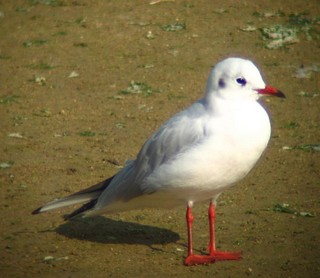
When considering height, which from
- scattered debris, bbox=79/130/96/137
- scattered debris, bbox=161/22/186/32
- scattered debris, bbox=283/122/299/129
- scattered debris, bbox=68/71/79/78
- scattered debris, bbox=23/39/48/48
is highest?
scattered debris, bbox=161/22/186/32

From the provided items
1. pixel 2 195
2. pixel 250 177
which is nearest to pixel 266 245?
pixel 250 177

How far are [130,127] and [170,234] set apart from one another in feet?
7.90

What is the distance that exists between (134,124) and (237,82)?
120 inches

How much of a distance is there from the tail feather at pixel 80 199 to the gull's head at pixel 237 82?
127 centimetres

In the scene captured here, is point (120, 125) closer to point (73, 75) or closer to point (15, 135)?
point (15, 135)

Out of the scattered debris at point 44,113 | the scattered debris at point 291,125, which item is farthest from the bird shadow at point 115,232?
the scattered debris at point 291,125

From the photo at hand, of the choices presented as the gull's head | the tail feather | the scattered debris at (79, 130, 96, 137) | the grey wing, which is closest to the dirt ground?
the scattered debris at (79, 130, 96, 137)

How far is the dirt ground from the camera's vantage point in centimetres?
680

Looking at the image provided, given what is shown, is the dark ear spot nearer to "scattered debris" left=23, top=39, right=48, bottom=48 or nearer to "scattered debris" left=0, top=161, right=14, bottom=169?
"scattered debris" left=0, top=161, right=14, bottom=169

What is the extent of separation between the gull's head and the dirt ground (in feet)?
4.09

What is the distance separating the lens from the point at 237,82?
6.56 metres

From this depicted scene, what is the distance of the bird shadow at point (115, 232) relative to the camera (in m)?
7.12

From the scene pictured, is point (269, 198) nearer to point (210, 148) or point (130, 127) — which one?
point (210, 148)

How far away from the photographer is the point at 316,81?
10.4 m
